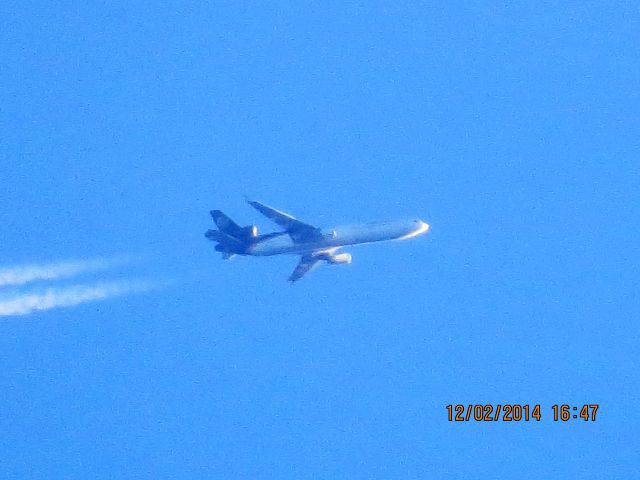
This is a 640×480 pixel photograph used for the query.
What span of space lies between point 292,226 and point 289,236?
1392mm

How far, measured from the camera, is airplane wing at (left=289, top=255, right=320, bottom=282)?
122500mm

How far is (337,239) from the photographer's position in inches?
4513

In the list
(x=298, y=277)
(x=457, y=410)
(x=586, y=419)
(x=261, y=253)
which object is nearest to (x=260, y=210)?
(x=261, y=253)

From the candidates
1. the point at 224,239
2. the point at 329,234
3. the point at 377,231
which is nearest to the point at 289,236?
the point at 329,234

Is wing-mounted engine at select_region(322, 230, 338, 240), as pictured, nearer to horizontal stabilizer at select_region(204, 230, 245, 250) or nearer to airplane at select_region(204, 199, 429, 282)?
airplane at select_region(204, 199, 429, 282)

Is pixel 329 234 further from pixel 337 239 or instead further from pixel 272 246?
pixel 272 246

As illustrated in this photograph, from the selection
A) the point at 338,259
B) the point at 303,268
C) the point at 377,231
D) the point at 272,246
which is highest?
the point at 303,268

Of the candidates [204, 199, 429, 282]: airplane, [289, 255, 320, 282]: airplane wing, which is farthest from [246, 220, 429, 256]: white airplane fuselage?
[289, 255, 320, 282]: airplane wing

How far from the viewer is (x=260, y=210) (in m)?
113

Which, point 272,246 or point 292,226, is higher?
point 292,226

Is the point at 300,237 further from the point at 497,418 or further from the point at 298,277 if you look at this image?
the point at 497,418

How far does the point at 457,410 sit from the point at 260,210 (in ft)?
78.3

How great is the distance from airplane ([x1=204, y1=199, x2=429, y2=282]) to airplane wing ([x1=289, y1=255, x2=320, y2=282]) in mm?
6023

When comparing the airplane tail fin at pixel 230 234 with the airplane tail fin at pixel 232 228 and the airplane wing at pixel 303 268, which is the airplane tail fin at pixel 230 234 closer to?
the airplane tail fin at pixel 232 228
